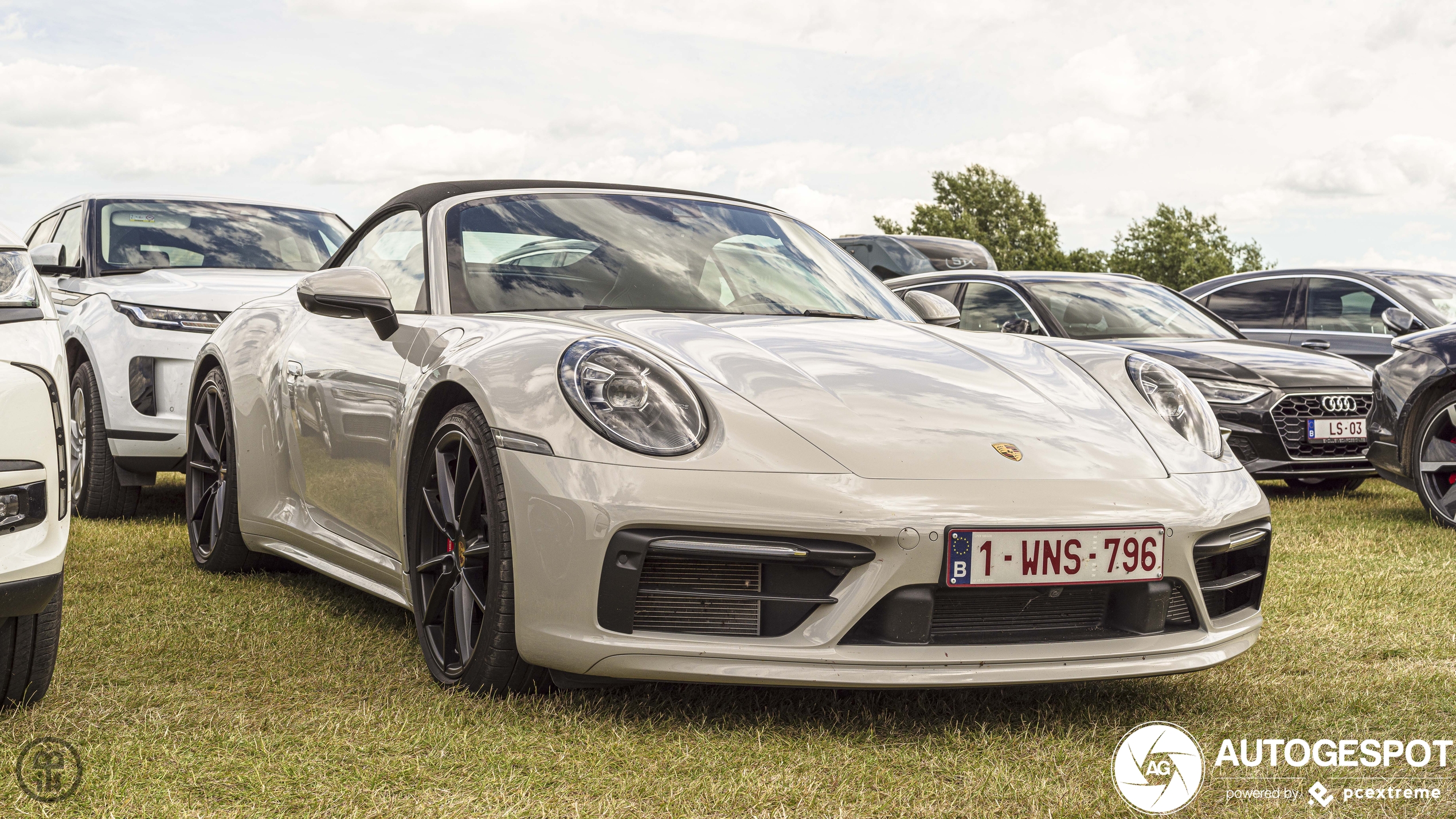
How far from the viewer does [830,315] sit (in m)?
3.90

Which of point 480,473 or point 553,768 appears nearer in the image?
point 553,768

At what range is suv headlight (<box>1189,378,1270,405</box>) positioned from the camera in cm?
706

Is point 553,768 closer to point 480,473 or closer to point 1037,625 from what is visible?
point 480,473

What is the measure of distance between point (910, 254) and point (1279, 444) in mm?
9424

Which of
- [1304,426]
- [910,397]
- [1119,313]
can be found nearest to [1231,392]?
[1304,426]

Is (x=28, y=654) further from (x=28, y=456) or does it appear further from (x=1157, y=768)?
(x=1157, y=768)

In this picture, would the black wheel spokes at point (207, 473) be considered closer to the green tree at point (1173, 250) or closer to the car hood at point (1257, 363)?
the car hood at point (1257, 363)

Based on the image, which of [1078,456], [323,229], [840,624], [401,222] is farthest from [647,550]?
[323,229]

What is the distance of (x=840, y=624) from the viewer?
8.98 ft

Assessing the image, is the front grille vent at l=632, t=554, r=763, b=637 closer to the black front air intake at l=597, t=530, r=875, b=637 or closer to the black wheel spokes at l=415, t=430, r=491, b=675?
the black front air intake at l=597, t=530, r=875, b=637

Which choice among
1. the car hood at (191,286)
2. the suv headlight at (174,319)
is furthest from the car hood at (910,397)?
the suv headlight at (174,319)

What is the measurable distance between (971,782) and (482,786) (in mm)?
905

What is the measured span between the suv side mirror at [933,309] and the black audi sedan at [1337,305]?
577cm

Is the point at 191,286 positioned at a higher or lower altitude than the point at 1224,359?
higher
